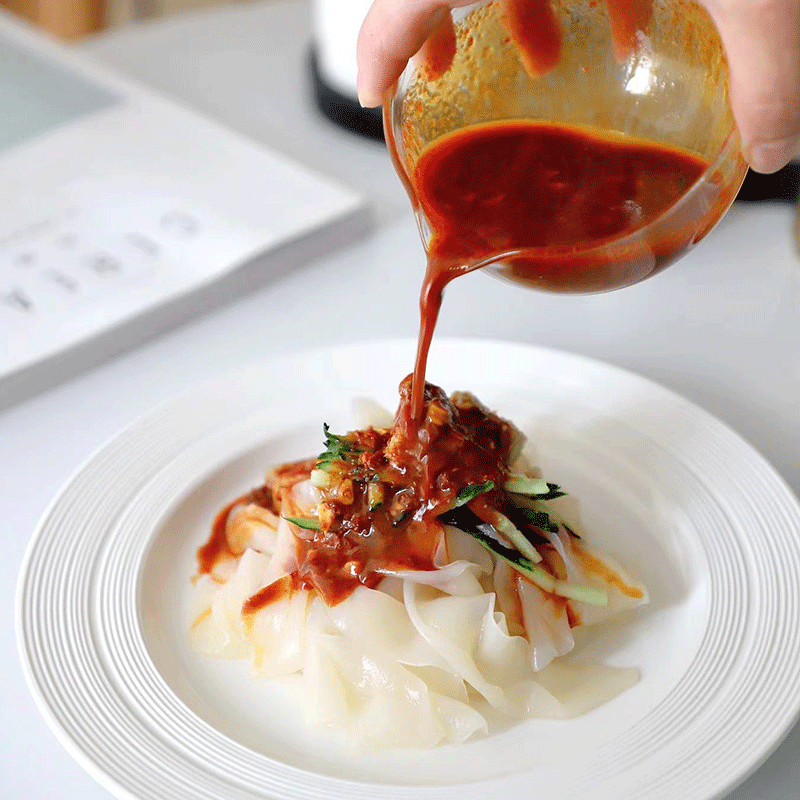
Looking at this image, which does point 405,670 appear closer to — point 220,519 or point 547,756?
point 547,756

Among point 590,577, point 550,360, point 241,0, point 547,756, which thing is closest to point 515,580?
point 590,577

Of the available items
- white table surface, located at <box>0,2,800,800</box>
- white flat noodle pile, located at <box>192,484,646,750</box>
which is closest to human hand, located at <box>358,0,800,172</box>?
white flat noodle pile, located at <box>192,484,646,750</box>

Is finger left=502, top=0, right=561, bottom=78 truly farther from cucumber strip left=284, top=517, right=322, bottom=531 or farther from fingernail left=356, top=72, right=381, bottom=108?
cucumber strip left=284, top=517, right=322, bottom=531

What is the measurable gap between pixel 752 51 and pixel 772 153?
0.11 metres

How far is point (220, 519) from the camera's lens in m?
1.41

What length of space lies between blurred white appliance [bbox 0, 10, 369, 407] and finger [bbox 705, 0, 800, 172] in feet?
3.68

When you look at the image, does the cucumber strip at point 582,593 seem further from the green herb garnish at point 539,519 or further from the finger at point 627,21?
the finger at point 627,21

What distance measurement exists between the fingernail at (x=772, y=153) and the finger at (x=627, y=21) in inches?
13.0

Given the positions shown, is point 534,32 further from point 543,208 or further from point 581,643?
point 581,643

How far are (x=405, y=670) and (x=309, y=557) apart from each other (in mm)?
172

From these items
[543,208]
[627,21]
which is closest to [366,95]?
[543,208]

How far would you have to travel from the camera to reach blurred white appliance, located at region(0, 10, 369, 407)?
1.74 metres

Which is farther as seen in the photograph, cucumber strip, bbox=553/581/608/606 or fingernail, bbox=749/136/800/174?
cucumber strip, bbox=553/581/608/606

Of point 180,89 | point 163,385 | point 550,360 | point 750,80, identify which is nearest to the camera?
point 750,80
